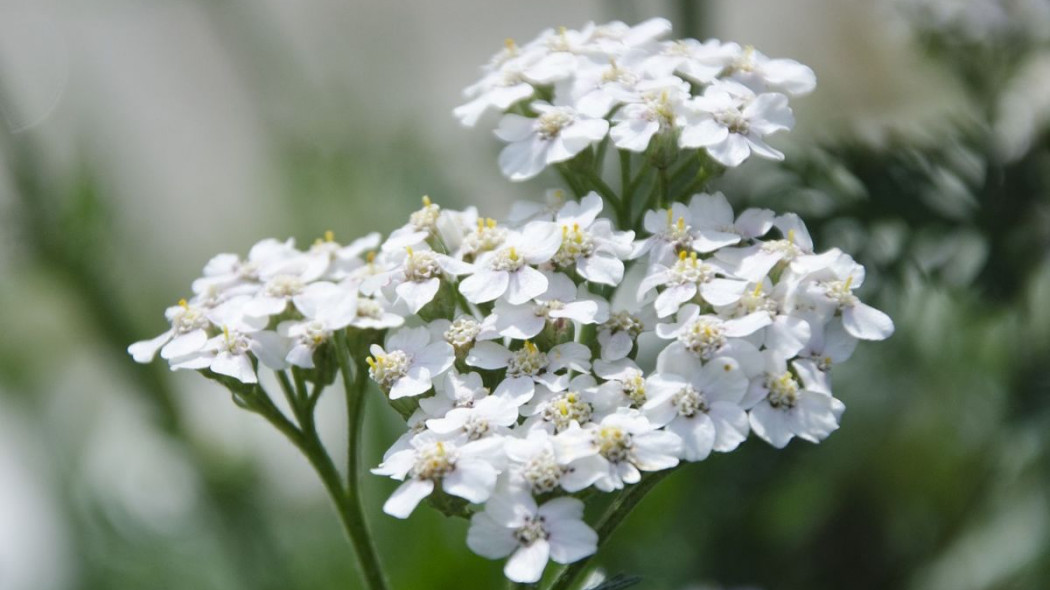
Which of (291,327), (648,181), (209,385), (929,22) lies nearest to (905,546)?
(648,181)

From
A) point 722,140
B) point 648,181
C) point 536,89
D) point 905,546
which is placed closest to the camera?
point 722,140

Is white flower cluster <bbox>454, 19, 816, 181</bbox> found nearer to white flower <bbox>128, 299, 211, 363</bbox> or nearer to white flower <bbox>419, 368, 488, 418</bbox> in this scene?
white flower <bbox>419, 368, 488, 418</bbox>

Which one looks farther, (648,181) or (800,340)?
(648,181)

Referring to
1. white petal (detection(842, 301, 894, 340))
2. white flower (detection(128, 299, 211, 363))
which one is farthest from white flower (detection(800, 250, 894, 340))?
white flower (detection(128, 299, 211, 363))

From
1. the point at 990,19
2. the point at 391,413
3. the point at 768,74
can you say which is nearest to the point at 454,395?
the point at 768,74

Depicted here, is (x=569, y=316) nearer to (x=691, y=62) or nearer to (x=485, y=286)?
(x=485, y=286)

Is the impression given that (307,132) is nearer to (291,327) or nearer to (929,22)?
(929,22)
